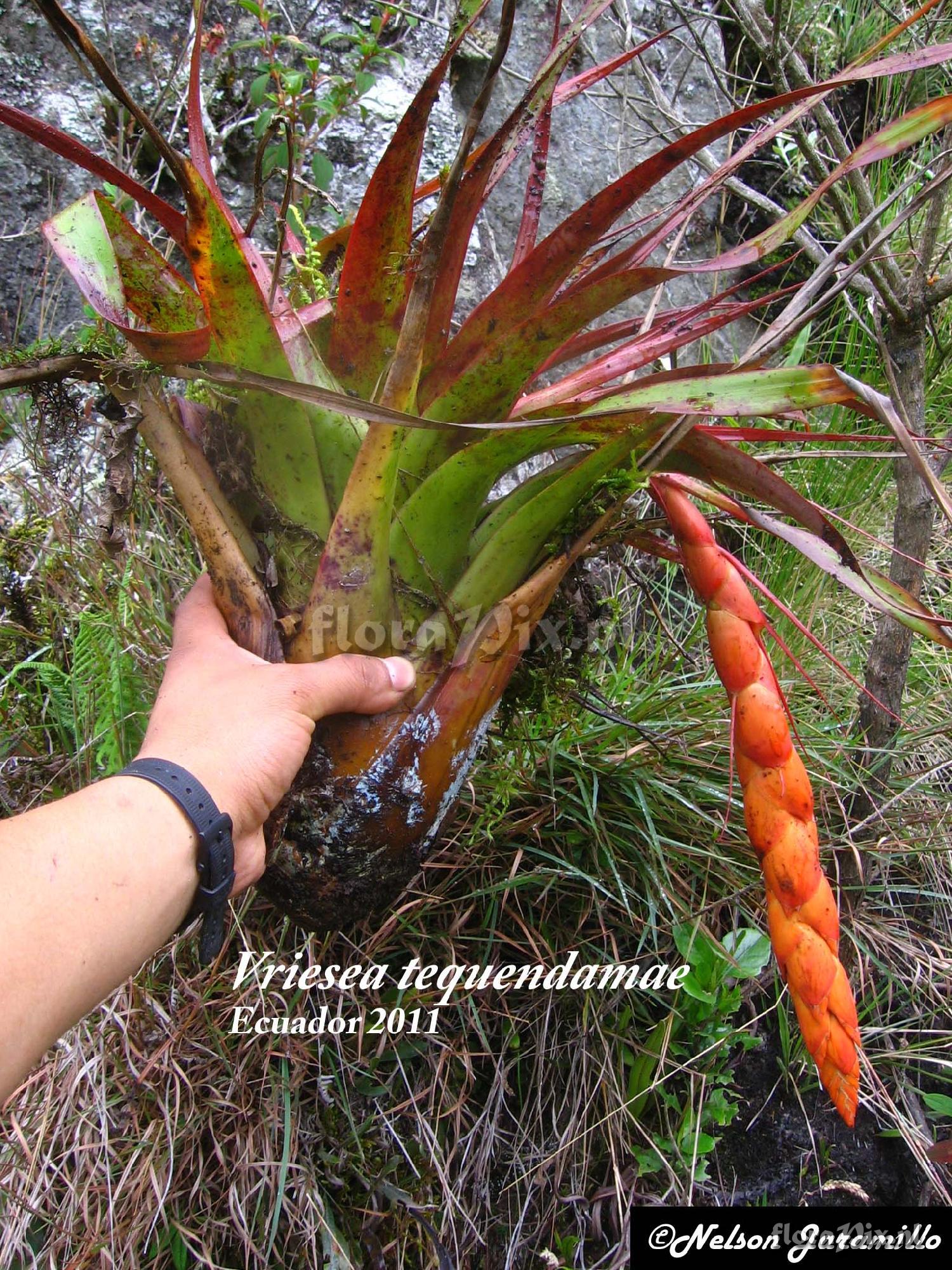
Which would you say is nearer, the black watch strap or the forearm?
the forearm

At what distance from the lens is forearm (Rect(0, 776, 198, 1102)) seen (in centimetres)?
77

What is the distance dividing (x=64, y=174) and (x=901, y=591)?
2334mm

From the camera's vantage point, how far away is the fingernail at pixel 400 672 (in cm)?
103

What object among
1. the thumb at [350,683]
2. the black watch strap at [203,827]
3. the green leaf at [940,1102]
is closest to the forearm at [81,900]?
the black watch strap at [203,827]

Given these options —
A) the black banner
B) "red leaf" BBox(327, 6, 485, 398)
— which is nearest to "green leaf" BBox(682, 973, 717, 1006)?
the black banner

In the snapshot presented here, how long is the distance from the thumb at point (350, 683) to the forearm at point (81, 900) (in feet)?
0.64

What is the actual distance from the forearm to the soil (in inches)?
46.9

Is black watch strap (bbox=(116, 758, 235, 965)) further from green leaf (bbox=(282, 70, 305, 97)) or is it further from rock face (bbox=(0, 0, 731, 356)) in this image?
rock face (bbox=(0, 0, 731, 356))

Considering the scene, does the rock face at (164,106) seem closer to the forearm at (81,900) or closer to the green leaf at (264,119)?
the green leaf at (264,119)

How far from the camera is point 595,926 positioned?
159 cm

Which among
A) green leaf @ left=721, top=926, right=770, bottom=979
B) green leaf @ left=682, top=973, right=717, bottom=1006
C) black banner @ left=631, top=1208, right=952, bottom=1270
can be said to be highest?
green leaf @ left=721, top=926, right=770, bottom=979

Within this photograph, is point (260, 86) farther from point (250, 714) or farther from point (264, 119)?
point (250, 714)

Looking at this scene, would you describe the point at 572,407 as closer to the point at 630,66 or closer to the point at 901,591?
the point at 901,591

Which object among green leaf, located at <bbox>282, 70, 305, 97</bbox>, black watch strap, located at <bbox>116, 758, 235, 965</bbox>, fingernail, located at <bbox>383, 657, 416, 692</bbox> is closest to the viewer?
black watch strap, located at <bbox>116, 758, 235, 965</bbox>
